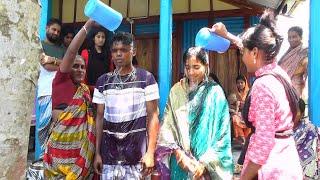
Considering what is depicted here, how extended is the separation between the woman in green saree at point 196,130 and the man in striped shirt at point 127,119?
0.11 meters

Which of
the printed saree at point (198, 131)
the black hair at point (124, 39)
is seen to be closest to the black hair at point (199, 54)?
the printed saree at point (198, 131)

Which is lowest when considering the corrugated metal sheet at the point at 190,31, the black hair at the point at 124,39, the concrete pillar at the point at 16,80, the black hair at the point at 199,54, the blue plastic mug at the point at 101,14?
the concrete pillar at the point at 16,80

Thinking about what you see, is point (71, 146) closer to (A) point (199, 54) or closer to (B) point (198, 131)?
(B) point (198, 131)

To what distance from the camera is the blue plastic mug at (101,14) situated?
266 centimetres

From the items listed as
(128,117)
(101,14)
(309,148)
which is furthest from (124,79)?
(309,148)

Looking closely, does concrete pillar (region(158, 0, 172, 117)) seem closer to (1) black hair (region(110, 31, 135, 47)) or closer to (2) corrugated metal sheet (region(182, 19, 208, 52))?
(1) black hair (region(110, 31, 135, 47))

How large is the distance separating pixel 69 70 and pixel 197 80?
95 cm

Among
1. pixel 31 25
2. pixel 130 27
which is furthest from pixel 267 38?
pixel 130 27

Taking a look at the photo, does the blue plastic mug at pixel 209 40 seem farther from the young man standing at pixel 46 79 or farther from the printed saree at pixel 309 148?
the young man standing at pixel 46 79

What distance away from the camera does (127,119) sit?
2.70 meters

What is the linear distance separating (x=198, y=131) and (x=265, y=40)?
87cm

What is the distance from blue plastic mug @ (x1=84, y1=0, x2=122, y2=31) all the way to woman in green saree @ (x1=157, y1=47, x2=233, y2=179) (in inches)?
23.0

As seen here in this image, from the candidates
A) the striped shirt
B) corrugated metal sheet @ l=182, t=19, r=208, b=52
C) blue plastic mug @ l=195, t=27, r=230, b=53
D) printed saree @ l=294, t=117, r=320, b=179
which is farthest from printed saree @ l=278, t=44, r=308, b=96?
corrugated metal sheet @ l=182, t=19, r=208, b=52

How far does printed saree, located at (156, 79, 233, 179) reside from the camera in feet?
8.36
